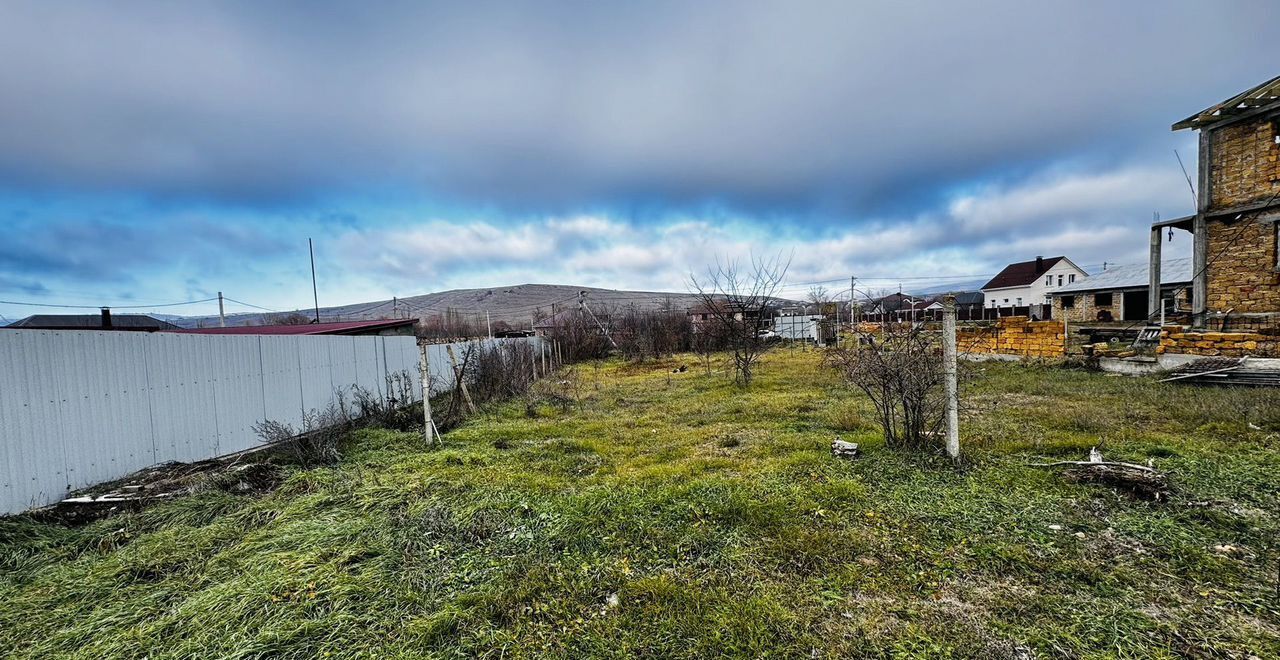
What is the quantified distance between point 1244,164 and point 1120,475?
40.1ft

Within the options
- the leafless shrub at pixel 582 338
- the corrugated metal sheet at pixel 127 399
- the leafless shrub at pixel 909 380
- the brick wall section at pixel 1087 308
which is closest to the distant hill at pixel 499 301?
the leafless shrub at pixel 582 338

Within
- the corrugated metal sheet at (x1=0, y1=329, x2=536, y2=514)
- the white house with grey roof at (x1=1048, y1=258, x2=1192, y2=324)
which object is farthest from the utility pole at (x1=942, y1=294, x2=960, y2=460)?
the white house with grey roof at (x1=1048, y1=258, x2=1192, y2=324)

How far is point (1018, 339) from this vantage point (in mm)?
11734


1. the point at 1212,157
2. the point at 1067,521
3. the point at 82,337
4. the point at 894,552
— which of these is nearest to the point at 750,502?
the point at 894,552

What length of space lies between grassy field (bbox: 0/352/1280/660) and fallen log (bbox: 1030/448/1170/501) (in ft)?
0.52

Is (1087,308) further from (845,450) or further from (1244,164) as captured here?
(845,450)

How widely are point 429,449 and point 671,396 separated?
501cm

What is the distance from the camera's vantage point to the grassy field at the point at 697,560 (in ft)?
7.49

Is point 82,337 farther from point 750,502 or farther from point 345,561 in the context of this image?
point 750,502

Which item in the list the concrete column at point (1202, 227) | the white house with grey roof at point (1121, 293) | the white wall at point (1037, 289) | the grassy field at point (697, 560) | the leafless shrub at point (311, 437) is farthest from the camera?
the white wall at point (1037, 289)

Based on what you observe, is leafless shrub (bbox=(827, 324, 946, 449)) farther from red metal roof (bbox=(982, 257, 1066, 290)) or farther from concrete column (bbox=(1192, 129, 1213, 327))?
red metal roof (bbox=(982, 257, 1066, 290))

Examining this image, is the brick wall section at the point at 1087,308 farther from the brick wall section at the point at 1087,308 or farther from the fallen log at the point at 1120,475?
the fallen log at the point at 1120,475

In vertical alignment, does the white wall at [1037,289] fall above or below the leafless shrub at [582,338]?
above

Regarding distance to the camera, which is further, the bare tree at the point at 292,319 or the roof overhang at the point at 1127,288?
the bare tree at the point at 292,319
